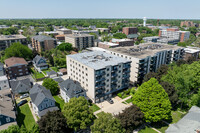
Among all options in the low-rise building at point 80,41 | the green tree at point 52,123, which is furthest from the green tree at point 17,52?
the green tree at point 52,123

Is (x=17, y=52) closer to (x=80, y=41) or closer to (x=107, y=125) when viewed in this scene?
(x=80, y=41)

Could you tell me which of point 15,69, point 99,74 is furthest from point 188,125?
point 15,69

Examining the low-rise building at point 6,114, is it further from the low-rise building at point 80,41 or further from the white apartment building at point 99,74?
the low-rise building at point 80,41

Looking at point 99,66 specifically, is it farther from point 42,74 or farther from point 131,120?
point 42,74

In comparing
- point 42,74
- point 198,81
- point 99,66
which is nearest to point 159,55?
point 198,81

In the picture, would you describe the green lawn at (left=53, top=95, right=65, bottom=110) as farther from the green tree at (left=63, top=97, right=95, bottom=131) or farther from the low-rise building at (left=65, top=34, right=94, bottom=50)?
the low-rise building at (left=65, top=34, right=94, bottom=50)
